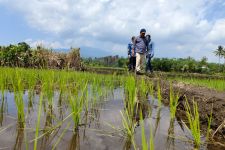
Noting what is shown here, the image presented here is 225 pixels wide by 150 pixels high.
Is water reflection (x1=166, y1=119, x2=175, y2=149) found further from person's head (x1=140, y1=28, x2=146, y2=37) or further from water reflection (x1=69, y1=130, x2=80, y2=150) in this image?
person's head (x1=140, y1=28, x2=146, y2=37)

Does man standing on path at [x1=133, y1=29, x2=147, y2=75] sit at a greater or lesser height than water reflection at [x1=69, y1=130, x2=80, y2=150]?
greater

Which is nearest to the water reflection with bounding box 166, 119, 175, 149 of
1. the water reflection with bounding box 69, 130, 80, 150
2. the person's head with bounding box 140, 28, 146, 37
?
the water reflection with bounding box 69, 130, 80, 150

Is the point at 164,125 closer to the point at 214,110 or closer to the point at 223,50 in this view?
the point at 214,110

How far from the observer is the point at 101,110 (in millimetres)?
4414

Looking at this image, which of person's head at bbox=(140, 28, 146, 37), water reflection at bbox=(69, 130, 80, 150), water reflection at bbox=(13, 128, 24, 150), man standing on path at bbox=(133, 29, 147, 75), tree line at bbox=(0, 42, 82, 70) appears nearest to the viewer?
water reflection at bbox=(13, 128, 24, 150)

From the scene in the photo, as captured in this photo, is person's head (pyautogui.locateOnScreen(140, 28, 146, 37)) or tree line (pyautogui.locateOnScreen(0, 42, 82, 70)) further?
tree line (pyautogui.locateOnScreen(0, 42, 82, 70))

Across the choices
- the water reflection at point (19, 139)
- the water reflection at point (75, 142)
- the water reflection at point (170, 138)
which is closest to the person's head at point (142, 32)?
the water reflection at point (170, 138)

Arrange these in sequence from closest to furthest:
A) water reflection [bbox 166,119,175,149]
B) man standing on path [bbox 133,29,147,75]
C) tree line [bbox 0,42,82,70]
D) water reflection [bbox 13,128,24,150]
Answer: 1. water reflection [bbox 13,128,24,150]
2. water reflection [bbox 166,119,175,149]
3. man standing on path [bbox 133,29,147,75]
4. tree line [bbox 0,42,82,70]

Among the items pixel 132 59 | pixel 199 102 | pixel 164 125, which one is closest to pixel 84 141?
pixel 164 125

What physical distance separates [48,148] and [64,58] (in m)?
13.5

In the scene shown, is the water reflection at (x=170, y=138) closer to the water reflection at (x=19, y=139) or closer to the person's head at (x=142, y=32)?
the water reflection at (x=19, y=139)

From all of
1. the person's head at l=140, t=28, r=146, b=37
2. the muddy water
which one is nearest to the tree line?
the person's head at l=140, t=28, r=146, b=37

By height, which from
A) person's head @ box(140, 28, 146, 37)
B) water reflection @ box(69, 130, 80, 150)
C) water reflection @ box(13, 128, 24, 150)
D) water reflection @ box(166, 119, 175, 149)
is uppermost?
person's head @ box(140, 28, 146, 37)

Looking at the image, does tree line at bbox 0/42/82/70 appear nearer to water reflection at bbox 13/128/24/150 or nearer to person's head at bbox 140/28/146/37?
person's head at bbox 140/28/146/37
